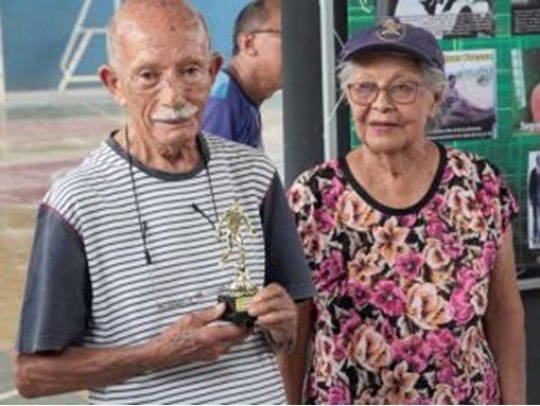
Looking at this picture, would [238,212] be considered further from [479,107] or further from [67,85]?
[67,85]

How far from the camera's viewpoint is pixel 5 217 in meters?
8.29

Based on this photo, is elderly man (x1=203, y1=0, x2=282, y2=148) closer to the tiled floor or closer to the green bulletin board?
the green bulletin board

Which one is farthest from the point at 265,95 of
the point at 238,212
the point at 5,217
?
the point at 5,217

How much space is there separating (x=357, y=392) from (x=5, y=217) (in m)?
6.25

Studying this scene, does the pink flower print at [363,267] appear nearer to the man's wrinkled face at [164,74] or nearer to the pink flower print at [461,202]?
the pink flower print at [461,202]

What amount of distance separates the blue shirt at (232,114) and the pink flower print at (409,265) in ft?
3.60

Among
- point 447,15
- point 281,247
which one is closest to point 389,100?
point 281,247

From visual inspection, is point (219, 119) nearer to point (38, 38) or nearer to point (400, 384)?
point (400, 384)

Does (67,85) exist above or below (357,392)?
above

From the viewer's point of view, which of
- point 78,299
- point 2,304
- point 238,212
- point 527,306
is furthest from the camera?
point 2,304

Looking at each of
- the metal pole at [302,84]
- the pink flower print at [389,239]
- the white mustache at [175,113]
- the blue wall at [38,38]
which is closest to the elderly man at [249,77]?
the metal pole at [302,84]

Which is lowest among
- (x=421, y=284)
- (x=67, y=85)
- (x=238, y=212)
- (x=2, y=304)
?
(x=2, y=304)

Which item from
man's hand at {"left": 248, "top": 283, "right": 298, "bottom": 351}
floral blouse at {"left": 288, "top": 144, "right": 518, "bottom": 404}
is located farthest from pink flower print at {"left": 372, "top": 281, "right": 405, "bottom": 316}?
man's hand at {"left": 248, "top": 283, "right": 298, "bottom": 351}

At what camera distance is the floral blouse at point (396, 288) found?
2377 millimetres
